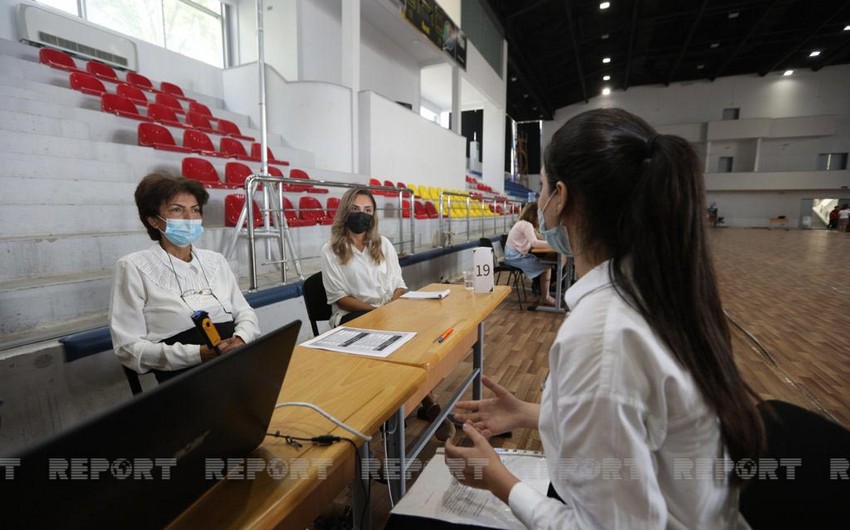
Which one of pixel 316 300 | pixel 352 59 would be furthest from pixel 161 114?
pixel 316 300

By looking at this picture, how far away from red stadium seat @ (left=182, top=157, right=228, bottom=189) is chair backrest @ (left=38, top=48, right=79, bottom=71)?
2.75m

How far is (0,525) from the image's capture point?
0.32 meters

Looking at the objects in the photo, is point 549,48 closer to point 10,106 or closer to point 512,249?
point 512,249

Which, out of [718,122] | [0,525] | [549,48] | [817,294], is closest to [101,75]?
[0,525]

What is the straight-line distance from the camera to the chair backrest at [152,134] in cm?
416

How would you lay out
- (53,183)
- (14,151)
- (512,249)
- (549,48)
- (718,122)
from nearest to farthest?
(53,183) → (14,151) → (512,249) → (549,48) → (718,122)

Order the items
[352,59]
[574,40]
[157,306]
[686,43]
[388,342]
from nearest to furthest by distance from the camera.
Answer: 1. [388,342]
2. [157,306]
3. [352,59]
4. [574,40]
5. [686,43]

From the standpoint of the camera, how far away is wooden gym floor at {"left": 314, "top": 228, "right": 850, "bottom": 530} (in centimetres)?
222

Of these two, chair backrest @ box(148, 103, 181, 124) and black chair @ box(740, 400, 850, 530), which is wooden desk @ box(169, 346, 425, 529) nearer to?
black chair @ box(740, 400, 850, 530)

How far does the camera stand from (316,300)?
7.73 ft

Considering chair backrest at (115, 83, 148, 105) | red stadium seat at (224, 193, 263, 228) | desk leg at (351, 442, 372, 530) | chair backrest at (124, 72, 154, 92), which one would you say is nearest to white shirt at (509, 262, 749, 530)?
desk leg at (351, 442, 372, 530)

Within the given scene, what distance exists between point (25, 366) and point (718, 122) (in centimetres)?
2275

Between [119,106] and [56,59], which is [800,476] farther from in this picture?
[56,59]

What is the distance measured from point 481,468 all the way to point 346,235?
5.93 feet
